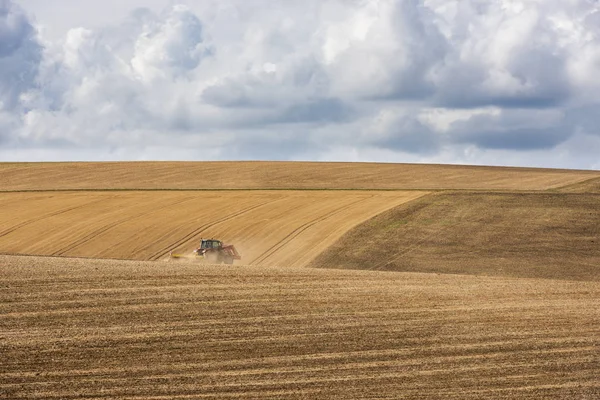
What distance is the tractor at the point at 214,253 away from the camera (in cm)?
4062

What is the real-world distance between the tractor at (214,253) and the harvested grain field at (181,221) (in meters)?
1.54

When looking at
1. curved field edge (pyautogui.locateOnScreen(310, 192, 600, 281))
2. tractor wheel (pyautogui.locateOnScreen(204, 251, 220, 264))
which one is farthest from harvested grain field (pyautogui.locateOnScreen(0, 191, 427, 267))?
tractor wheel (pyautogui.locateOnScreen(204, 251, 220, 264))

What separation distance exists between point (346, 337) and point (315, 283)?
6191 mm

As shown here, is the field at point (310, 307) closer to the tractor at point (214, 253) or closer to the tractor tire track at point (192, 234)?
the tractor tire track at point (192, 234)

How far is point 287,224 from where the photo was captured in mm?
50062

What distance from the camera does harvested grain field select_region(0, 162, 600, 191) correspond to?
218 ft

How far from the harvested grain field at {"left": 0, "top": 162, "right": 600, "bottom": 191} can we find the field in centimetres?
1398

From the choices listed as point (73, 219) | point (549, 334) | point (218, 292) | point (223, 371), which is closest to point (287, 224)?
point (73, 219)

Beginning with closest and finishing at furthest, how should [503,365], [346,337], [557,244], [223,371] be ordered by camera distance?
1. [223,371]
2. [503,365]
3. [346,337]
4. [557,244]

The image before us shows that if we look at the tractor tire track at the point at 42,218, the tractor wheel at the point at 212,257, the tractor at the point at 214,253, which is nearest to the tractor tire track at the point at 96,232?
the tractor tire track at the point at 42,218

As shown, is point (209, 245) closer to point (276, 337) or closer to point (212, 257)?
point (212, 257)

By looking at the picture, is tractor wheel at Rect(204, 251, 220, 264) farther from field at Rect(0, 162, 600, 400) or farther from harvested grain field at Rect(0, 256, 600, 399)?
harvested grain field at Rect(0, 256, 600, 399)

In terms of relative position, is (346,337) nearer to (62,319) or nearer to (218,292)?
(218,292)

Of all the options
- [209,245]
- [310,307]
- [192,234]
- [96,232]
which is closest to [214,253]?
[209,245]
